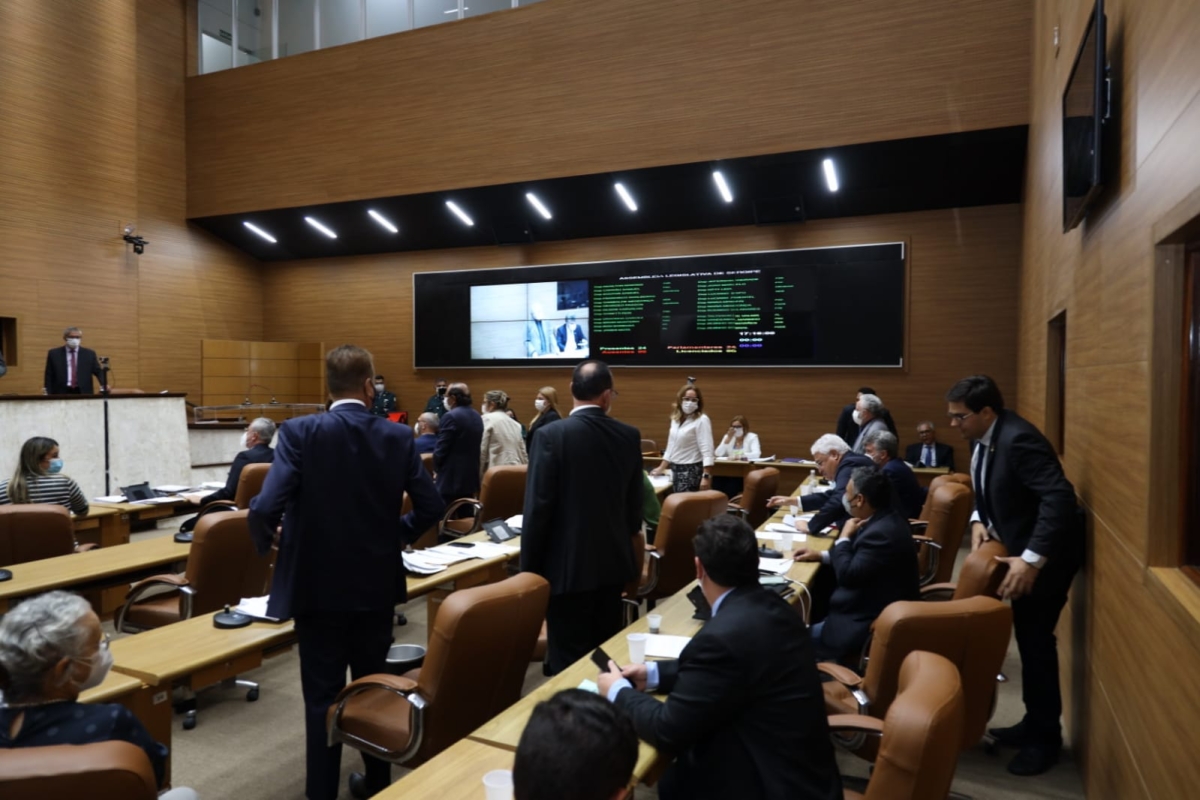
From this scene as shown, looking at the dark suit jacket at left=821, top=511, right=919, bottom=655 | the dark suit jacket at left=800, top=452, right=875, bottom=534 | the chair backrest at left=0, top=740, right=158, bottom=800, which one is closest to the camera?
the chair backrest at left=0, top=740, right=158, bottom=800

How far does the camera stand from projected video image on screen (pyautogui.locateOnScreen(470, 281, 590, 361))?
1084cm

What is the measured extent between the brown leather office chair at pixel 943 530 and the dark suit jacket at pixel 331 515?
10.7ft

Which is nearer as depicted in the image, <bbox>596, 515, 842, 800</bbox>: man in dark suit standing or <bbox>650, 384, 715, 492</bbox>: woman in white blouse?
<bbox>596, 515, 842, 800</bbox>: man in dark suit standing

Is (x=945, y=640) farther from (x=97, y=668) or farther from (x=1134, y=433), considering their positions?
(x=97, y=668)

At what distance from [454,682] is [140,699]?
1030 millimetres

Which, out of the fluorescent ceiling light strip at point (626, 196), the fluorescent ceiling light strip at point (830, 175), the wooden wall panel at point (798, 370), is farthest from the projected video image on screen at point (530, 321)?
the fluorescent ceiling light strip at point (830, 175)

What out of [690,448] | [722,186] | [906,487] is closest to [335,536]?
[906,487]

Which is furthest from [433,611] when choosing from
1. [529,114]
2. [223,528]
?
[529,114]

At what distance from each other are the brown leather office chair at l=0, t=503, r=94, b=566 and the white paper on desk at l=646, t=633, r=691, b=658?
3563 mm

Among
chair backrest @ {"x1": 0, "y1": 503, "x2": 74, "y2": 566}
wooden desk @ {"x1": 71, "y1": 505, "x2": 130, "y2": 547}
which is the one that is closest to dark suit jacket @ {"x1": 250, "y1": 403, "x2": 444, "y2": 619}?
chair backrest @ {"x1": 0, "y1": 503, "x2": 74, "y2": 566}

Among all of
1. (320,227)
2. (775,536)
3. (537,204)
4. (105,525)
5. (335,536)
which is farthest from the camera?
(320,227)

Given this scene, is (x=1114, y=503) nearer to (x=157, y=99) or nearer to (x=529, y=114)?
(x=529, y=114)

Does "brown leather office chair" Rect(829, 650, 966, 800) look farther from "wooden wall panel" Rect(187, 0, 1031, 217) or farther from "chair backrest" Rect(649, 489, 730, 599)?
"wooden wall panel" Rect(187, 0, 1031, 217)

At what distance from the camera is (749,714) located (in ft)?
5.95
